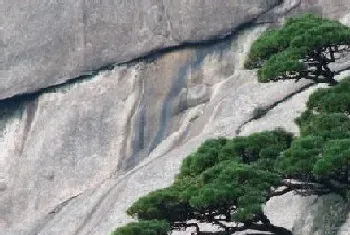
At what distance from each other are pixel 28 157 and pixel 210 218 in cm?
2277

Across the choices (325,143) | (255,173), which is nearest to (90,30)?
(255,173)

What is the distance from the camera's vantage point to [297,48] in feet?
56.2

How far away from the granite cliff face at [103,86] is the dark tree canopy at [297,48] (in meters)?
15.0

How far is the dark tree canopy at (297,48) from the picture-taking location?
1706 cm

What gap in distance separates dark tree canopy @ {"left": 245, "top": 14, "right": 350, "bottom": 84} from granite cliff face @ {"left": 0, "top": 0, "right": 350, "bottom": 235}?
589 inches

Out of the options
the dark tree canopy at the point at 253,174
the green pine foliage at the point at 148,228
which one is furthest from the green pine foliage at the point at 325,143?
the green pine foliage at the point at 148,228

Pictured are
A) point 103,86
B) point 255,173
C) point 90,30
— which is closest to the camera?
point 255,173

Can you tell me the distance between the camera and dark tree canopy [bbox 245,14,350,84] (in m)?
17.1

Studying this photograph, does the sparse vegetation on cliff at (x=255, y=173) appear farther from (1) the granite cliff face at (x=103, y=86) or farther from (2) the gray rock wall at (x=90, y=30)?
(2) the gray rock wall at (x=90, y=30)

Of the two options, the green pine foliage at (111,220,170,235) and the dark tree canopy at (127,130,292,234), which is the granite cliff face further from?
the green pine foliage at (111,220,170,235)

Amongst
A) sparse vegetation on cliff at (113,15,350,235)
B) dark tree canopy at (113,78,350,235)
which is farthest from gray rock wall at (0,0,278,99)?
dark tree canopy at (113,78,350,235)

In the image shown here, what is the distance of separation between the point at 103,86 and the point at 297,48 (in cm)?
2117

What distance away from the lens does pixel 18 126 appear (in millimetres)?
39344

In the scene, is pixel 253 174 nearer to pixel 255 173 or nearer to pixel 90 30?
pixel 255 173
